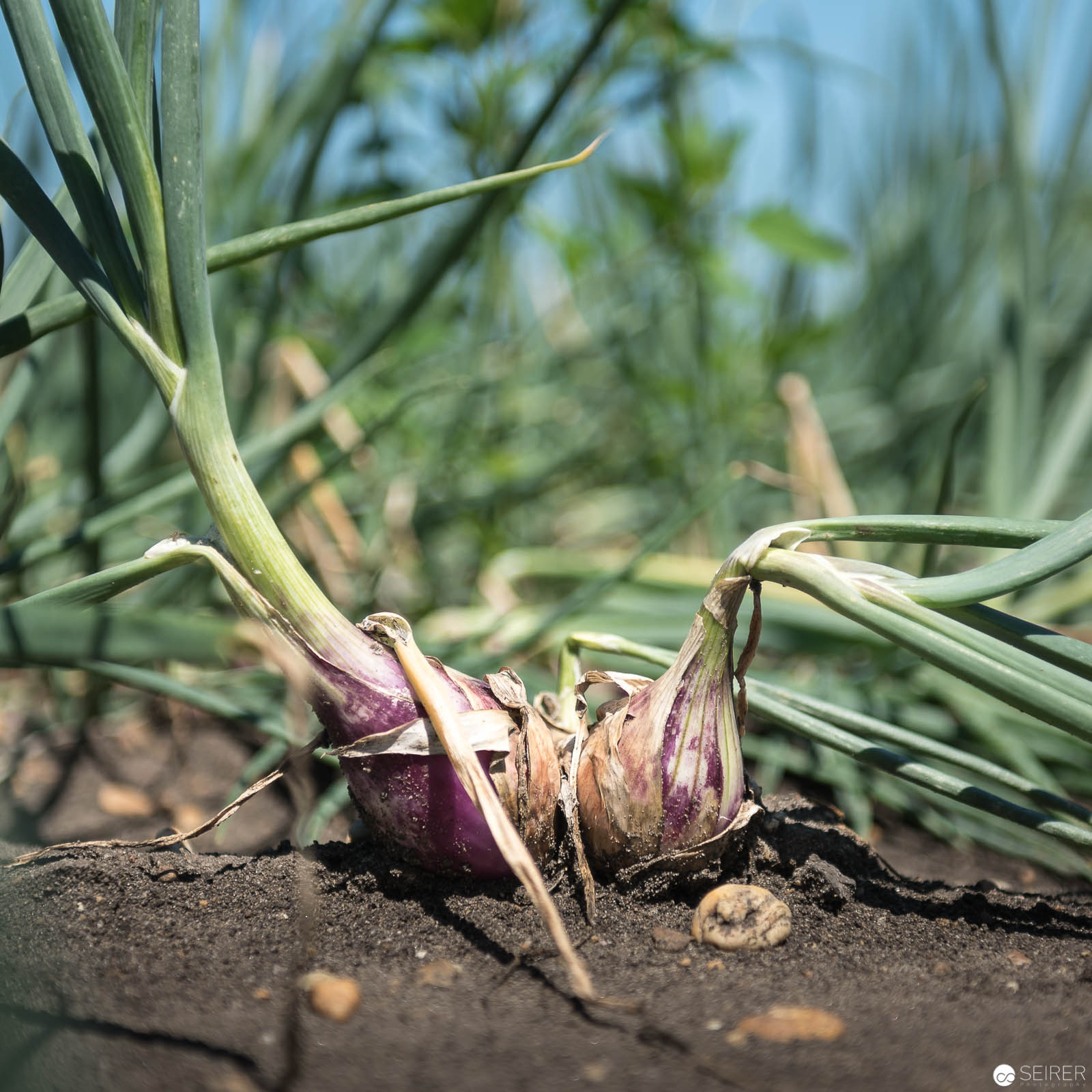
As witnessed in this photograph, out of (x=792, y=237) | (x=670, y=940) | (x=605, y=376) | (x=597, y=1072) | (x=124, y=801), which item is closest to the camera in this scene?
(x=597, y=1072)

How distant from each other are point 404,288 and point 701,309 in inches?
20.4

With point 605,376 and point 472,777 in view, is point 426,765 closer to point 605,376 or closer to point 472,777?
point 472,777

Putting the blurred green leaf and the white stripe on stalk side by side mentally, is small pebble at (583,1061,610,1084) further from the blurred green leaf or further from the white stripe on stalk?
the blurred green leaf

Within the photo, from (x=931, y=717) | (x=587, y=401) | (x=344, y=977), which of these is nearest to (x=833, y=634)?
(x=931, y=717)

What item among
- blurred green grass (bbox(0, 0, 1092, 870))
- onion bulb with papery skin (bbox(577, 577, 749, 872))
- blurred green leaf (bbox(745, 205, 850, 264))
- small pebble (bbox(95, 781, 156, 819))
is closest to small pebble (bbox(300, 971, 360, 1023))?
onion bulb with papery skin (bbox(577, 577, 749, 872))

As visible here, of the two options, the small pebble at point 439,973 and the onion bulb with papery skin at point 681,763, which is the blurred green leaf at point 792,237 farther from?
the small pebble at point 439,973

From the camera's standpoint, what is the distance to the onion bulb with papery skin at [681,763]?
1.27 ft

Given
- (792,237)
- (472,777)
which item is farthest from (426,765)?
(792,237)

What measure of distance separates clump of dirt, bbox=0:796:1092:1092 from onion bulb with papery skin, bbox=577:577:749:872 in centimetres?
3

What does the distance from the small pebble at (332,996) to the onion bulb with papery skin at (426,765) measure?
0.07 meters

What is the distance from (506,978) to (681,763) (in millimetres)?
115

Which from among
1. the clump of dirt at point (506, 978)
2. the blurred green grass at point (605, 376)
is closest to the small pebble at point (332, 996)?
the clump of dirt at point (506, 978)

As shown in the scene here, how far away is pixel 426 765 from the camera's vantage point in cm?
38

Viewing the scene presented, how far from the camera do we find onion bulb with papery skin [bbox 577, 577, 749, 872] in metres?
0.39
